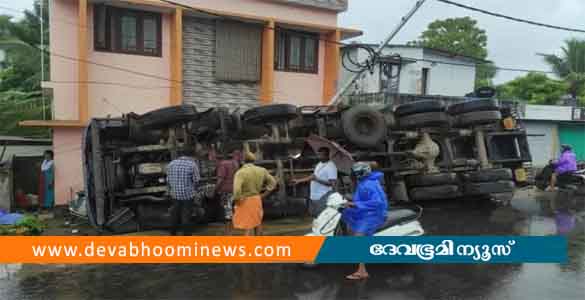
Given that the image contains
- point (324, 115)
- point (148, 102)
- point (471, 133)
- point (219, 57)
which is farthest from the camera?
point (219, 57)

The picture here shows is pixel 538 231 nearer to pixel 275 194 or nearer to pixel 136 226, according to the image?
pixel 275 194

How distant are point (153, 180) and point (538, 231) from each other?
23.2 feet

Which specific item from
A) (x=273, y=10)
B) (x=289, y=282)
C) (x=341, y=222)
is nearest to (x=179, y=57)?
(x=273, y=10)

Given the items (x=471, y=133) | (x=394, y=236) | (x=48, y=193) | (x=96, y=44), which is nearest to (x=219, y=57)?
(x=96, y=44)

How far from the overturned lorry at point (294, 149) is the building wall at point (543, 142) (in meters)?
10.8

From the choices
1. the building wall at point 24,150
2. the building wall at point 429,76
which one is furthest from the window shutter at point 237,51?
the building wall at point 429,76

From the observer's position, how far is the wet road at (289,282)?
5281mm

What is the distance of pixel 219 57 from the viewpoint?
13.1 m

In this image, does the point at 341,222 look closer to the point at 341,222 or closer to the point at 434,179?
the point at 341,222

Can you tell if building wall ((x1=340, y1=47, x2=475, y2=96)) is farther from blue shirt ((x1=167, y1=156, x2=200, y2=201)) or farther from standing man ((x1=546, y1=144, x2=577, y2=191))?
blue shirt ((x1=167, y1=156, x2=200, y2=201))

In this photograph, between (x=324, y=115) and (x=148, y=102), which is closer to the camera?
(x=324, y=115)

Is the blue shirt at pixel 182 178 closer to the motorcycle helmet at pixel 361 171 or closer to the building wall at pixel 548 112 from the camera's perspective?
the motorcycle helmet at pixel 361 171

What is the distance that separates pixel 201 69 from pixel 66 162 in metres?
4.13

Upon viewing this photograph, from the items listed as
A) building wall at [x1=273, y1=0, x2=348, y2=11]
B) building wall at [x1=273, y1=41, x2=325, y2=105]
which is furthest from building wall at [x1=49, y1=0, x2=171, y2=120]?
building wall at [x1=273, y1=0, x2=348, y2=11]
